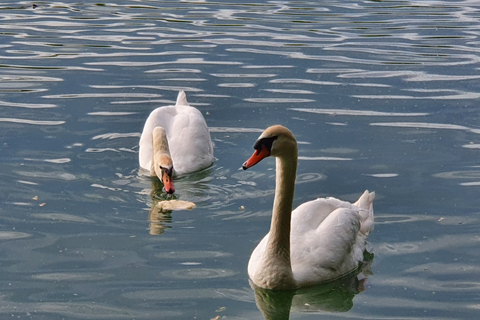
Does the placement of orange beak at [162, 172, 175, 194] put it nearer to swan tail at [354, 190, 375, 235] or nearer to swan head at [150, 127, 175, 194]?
swan head at [150, 127, 175, 194]

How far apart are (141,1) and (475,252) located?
14822mm

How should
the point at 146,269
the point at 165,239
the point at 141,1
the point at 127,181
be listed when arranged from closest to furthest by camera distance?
the point at 146,269 → the point at 165,239 → the point at 127,181 → the point at 141,1

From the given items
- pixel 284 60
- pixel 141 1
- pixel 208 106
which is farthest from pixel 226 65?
pixel 141 1

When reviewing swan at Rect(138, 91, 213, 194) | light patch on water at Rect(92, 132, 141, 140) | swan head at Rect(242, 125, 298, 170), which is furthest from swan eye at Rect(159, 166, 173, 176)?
swan head at Rect(242, 125, 298, 170)

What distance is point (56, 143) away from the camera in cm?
1139

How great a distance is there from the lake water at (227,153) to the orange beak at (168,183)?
7.0 inches

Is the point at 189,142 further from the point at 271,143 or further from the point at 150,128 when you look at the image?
the point at 271,143

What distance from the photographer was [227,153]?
37.1ft

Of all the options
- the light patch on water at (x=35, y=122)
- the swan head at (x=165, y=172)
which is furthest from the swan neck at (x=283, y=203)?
the light patch on water at (x=35, y=122)

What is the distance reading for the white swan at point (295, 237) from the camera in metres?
7.41

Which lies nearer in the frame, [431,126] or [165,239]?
[165,239]

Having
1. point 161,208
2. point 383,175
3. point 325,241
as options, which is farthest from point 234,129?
point 325,241

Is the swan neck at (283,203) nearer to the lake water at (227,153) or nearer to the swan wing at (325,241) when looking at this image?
the swan wing at (325,241)

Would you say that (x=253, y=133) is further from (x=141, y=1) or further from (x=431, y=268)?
(x=141, y=1)
